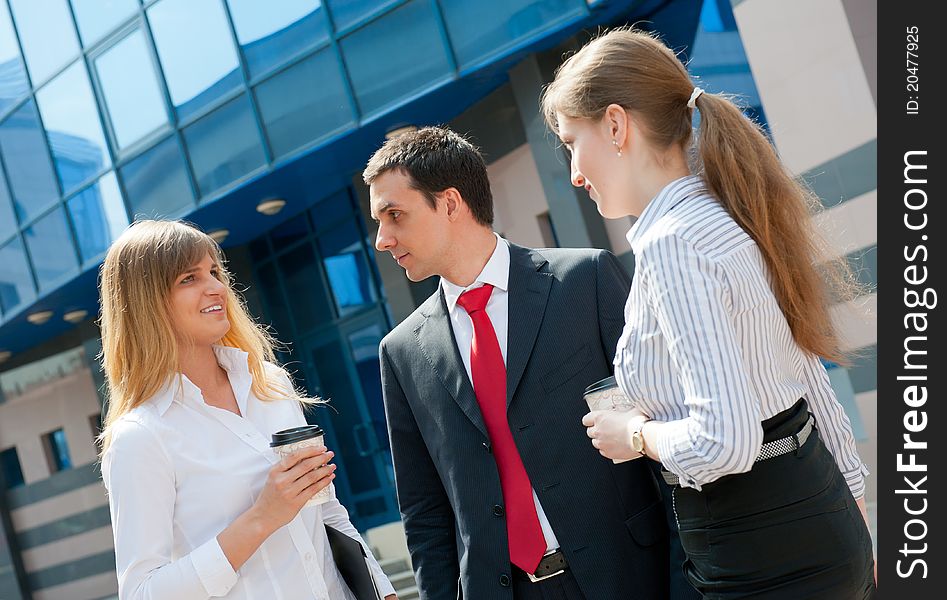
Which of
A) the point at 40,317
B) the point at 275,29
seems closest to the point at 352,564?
the point at 275,29

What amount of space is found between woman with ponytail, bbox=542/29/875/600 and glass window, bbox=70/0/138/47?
11579mm

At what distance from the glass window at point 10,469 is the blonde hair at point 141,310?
57.3 feet

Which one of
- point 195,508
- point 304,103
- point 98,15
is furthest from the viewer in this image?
point 98,15

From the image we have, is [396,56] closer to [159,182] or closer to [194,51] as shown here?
[194,51]

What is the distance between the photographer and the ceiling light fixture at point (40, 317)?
14.8 metres

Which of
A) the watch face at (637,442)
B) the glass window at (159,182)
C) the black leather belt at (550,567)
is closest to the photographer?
the watch face at (637,442)

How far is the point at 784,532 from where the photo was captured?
74.3 inches

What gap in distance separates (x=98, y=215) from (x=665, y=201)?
12155 mm

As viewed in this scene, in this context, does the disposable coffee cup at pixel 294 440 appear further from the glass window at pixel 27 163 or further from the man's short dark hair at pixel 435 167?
the glass window at pixel 27 163

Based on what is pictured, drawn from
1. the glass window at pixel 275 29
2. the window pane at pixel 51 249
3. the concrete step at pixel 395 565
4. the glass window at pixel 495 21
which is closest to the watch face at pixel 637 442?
the glass window at pixel 495 21

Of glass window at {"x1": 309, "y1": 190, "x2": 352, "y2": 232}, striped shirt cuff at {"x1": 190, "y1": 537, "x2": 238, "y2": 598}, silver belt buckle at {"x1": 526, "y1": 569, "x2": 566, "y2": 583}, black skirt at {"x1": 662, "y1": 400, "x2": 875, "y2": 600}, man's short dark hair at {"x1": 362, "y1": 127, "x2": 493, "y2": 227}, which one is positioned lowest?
silver belt buckle at {"x1": 526, "y1": 569, "x2": 566, "y2": 583}

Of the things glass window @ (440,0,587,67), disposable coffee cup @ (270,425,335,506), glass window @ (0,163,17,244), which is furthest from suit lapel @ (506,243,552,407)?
glass window @ (0,163,17,244)

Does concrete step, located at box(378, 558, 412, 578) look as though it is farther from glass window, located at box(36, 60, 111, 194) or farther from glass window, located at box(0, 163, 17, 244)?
glass window, located at box(0, 163, 17, 244)

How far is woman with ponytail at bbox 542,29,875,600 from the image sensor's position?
183cm
